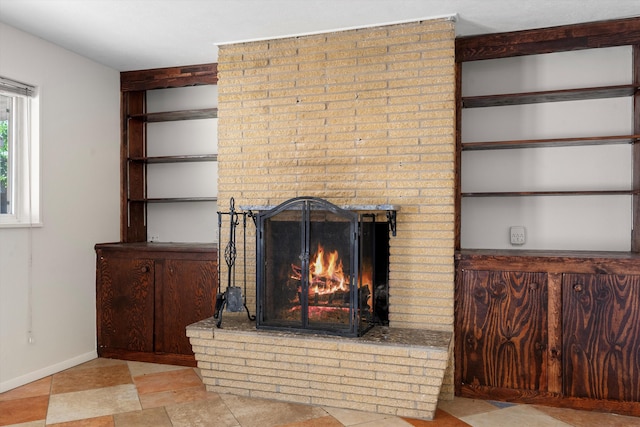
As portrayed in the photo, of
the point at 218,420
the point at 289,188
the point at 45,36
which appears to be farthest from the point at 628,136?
the point at 45,36

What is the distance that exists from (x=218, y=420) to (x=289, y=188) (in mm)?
1521

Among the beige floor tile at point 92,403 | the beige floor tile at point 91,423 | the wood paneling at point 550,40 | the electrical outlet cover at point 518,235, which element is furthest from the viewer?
the electrical outlet cover at point 518,235

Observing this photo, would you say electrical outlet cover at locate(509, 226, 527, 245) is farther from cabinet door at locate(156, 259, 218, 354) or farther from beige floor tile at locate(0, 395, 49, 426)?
beige floor tile at locate(0, 395, 49, 426)

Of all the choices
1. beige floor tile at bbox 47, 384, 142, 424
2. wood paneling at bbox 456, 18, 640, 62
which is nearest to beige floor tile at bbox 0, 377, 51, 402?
beige floor tile at bbox 47, 384, 142, 424

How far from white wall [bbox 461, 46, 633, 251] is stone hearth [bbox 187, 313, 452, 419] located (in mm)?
1040

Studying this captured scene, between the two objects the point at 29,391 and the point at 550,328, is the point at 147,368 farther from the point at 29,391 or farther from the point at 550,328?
the point at 550,328

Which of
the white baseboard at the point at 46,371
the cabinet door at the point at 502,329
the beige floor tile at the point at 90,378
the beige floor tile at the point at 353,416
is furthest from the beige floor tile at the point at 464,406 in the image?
the white baseboard at the point at 46,371

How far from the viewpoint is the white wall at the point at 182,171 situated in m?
4.29

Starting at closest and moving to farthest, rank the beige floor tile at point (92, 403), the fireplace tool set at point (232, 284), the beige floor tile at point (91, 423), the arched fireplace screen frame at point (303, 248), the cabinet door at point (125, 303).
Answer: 1. the beige floor tile at point (91, 423)
2. the beige floor tile at point (92, 403)
3. the arched fireplace screen frame at point (303, 248)
4. the fireplace tool set at point (232, 284)
5. the cabinet door at point (125, 303)

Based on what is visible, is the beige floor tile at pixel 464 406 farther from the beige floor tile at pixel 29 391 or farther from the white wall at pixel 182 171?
the beige floor tile at pixel 29 391

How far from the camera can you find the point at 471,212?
363 centimetres

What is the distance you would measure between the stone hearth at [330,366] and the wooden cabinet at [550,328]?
354 mm

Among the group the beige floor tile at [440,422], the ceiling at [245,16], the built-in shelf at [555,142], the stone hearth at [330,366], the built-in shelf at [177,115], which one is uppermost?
the ceiling at [245,16]

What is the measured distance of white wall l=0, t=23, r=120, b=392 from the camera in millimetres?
3344
